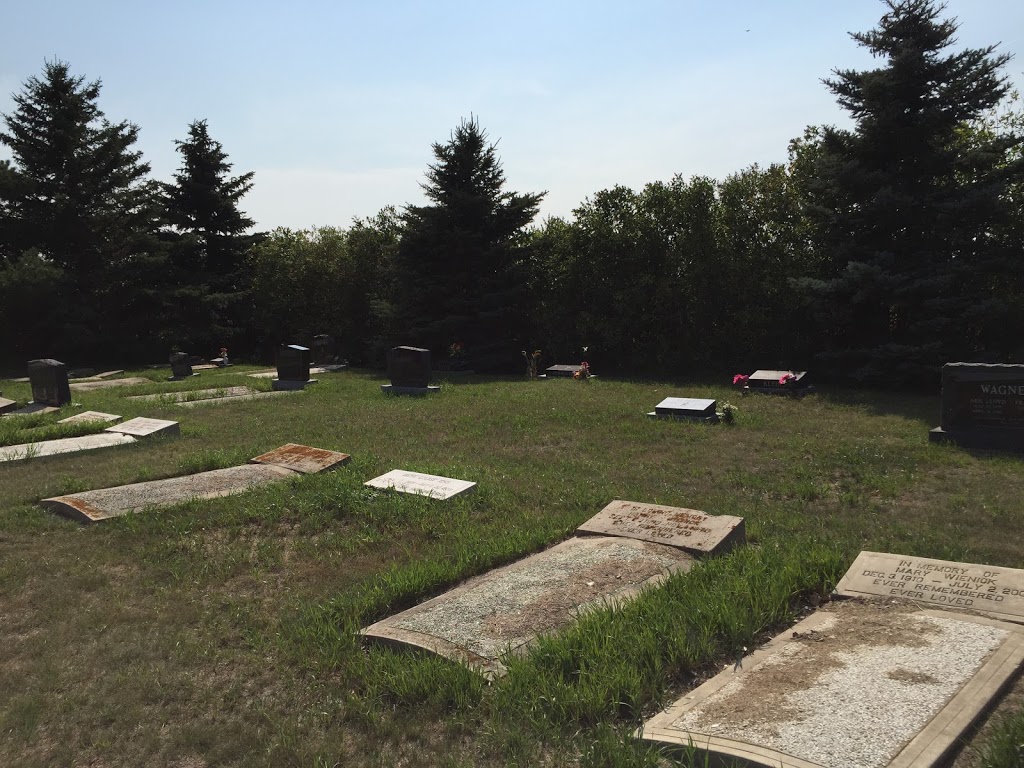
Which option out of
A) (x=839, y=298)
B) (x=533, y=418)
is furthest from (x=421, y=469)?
(x=839, y=298)

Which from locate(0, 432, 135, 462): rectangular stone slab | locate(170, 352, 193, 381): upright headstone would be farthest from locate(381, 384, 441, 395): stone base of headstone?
locate(170, 352, 193, 381): upright headstone

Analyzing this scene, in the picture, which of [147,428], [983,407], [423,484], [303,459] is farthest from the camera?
[147,428]

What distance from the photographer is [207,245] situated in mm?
27250

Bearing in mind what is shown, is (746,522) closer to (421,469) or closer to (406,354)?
(421,469)

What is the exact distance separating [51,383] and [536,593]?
1258cm

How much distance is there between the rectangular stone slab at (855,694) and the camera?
7.76 ft

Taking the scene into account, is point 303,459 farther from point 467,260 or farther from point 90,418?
point 467,260

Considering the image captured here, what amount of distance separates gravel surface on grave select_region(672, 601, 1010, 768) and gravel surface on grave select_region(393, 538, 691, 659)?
110cm

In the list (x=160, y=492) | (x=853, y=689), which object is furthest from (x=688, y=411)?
(x=853, y=689)

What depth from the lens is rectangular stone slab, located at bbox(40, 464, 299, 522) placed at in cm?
588

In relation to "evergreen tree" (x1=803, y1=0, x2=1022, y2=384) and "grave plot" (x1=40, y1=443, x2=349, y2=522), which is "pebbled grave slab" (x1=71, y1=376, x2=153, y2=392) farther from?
"evergreen tree" (x1=803, y1=0, x2=1022, y2=384)

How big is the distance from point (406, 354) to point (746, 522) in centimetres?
980

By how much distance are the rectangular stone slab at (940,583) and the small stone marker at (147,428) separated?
892cm

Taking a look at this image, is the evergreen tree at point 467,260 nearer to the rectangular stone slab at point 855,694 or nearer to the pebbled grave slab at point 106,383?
the pebbled grave slab at point 106,383
